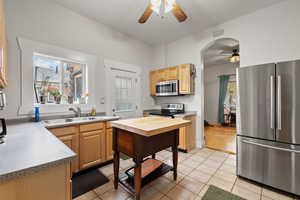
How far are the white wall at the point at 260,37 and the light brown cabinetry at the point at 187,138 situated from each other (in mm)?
162

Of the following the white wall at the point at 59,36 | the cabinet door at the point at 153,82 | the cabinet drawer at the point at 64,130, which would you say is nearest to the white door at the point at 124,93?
the white wall at the point at 59,36

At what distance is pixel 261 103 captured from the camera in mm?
1933

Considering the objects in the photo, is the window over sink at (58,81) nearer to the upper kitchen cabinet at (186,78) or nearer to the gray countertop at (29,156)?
the gray countertop at (29,156)

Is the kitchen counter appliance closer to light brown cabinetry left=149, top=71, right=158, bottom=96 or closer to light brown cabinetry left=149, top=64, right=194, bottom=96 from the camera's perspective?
light brown cabinetry left=149, top=64, right=194, bottom=96

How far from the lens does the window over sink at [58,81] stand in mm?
2475

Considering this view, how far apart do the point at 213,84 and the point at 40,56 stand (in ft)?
21.6

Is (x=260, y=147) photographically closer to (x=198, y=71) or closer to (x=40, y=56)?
(x=198, y=71)

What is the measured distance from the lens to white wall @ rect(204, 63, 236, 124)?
21.0ft

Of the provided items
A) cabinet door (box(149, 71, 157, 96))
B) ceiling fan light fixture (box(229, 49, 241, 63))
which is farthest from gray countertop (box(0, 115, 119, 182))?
ceiling fan light fixture (box(229, 49, 241, 63))

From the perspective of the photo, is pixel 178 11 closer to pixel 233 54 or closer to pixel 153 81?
pixel 153 81

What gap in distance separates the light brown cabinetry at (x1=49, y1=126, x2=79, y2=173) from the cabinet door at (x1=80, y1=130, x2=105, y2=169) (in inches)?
3.2

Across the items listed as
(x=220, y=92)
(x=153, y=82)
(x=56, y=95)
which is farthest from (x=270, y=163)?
(x=220, y=92)

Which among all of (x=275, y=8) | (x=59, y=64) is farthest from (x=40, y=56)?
→ (x=275, y=8)

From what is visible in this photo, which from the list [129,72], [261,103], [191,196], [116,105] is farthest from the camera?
[129,72]
